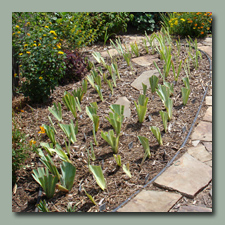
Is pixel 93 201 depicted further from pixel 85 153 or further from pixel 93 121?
pixel 93 121

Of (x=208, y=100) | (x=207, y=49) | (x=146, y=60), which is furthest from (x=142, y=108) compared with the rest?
(x=207, y=49)

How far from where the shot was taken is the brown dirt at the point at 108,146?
3211mm

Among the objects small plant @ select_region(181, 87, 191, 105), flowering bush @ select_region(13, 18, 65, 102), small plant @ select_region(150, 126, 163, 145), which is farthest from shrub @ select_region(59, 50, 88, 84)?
small plant @ select_region(150, 126, 163, 145)

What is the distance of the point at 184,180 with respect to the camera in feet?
10.5

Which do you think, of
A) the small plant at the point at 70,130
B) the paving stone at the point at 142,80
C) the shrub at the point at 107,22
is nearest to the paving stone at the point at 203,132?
the paving stone at the point at 142,80

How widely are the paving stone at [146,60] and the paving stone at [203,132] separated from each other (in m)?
1.54

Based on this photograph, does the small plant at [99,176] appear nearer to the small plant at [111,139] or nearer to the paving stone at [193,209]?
the small plant at [111,139]

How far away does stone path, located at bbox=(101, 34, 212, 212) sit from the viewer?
2.99m

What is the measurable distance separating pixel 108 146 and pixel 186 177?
853mm

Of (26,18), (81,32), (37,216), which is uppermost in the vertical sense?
(26,18)

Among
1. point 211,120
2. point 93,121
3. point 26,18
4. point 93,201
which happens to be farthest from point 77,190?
point 26,18

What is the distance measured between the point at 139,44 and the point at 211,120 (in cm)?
225

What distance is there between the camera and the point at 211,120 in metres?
3.91

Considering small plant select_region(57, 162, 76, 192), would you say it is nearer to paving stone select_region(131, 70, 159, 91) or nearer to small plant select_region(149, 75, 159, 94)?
small plant select_region(149, 75, 159, 94)
